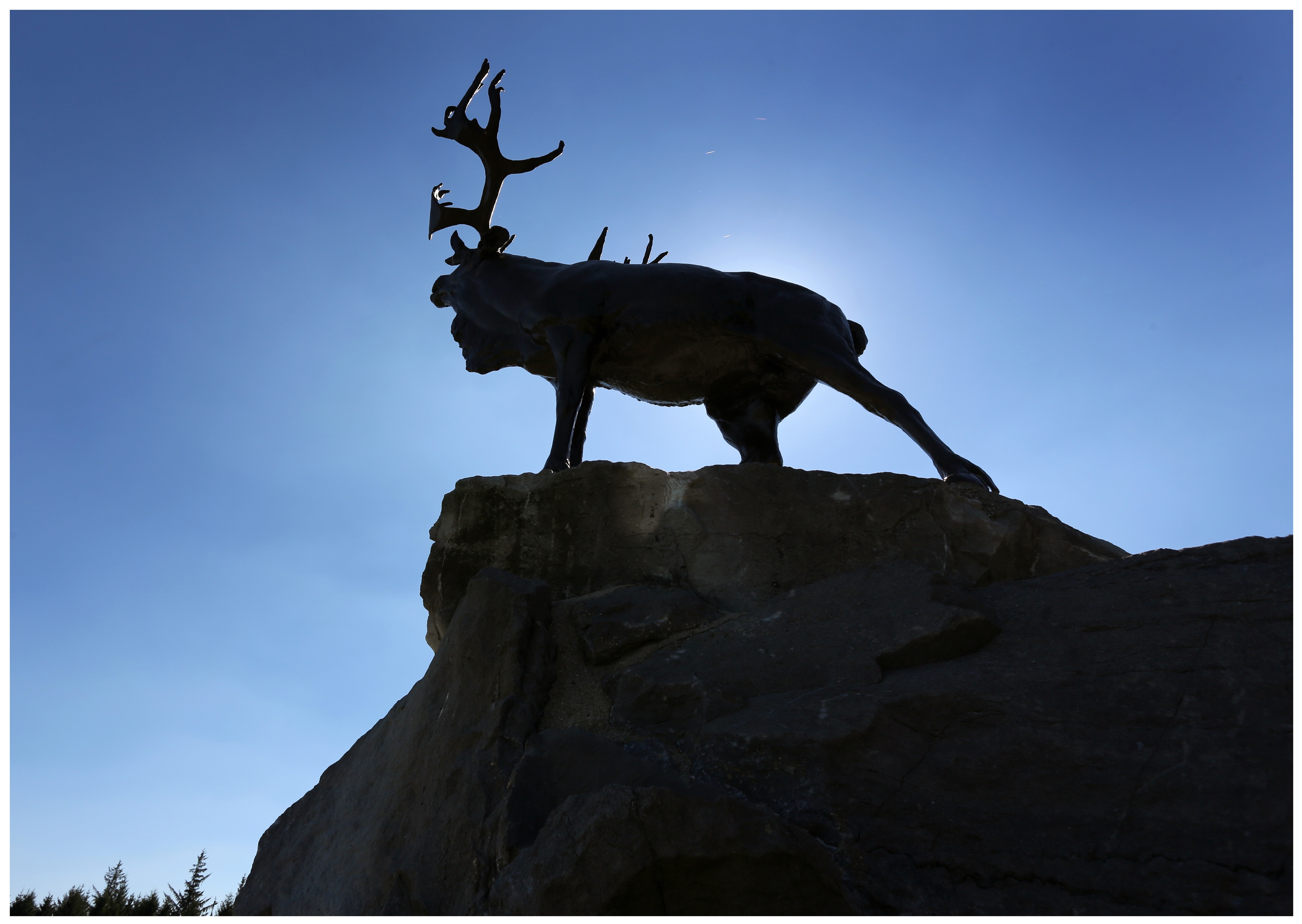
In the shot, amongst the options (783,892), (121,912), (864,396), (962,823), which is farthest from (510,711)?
(121,912)

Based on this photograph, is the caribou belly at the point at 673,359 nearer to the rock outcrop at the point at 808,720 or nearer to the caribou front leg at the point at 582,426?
the caribou front leg at the point at 582,426

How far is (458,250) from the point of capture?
5.99 metres

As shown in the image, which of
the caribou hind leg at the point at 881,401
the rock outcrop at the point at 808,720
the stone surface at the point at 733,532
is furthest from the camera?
the caribou hind leg at the point at 881,401

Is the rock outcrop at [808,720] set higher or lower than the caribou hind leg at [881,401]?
lower

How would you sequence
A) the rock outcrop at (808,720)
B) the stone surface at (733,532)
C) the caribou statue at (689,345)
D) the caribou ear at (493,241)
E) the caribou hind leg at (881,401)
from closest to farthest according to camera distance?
the rock outcrop at (808,720), the stone surface at (733,532), the caribou hind leg at (881,401), the caribou statue at (689,345), the caribou ear at (493,241)

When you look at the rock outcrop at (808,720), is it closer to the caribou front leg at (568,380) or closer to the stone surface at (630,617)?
the stone surface at (630,617)

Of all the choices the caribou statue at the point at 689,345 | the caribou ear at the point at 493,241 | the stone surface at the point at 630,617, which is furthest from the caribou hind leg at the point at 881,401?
the caribou ear at the point at 493,241

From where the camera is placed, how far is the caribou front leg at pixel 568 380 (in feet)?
16.1

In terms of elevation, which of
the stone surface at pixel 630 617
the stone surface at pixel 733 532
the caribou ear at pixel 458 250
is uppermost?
the caribou ear at pixel 458 250

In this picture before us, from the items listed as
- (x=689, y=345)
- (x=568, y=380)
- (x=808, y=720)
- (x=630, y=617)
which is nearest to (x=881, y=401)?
(x=689, y=345)

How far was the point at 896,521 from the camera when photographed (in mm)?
3918

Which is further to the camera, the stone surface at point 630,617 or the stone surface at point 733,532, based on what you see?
the stone surface at point 733,532

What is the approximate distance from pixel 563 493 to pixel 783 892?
2.21 metres

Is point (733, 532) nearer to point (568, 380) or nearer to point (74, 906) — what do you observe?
point (568, 380)
